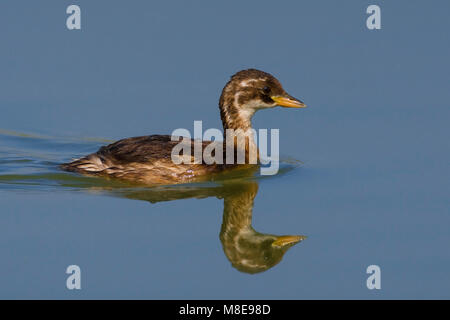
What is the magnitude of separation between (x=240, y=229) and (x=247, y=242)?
36 cm

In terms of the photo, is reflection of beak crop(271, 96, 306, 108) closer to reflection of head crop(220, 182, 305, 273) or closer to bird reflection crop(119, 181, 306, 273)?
bird reflection crop(119, 181, 306, 273)

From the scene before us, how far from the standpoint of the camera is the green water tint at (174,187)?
11664 millimetres

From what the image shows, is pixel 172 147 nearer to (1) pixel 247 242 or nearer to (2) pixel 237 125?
(2) pixel 237 125

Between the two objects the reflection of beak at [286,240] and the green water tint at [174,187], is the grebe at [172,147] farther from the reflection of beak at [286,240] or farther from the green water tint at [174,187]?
the reflection of beak at [286,240]

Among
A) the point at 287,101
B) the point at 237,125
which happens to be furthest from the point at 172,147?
the point at 287,101

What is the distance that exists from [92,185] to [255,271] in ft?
11.8

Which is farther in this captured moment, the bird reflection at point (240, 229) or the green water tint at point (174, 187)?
the green water tint at point (174, 187)

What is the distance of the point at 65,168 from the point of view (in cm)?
1466

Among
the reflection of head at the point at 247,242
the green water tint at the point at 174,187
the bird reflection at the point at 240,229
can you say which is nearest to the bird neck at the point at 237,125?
the green water tint at the point at 174,187

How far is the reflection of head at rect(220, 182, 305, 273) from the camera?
1134cm

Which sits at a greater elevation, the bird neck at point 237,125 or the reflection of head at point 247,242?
the bird neck at point 237,125

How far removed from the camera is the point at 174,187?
45.2 ft

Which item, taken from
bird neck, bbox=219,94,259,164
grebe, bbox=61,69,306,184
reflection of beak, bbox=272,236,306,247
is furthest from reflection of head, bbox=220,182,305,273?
bird neck, bbox=219,94,259,164

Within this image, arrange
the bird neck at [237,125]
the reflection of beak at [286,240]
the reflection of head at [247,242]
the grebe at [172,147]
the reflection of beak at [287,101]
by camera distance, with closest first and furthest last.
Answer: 1. the reflection of head at [247,242]
2. the reflection of beak at [286,240]
3. the grebe at [172,147]
4. the reflection of beak at [287,101]
5. the bird neck at [237,125]
